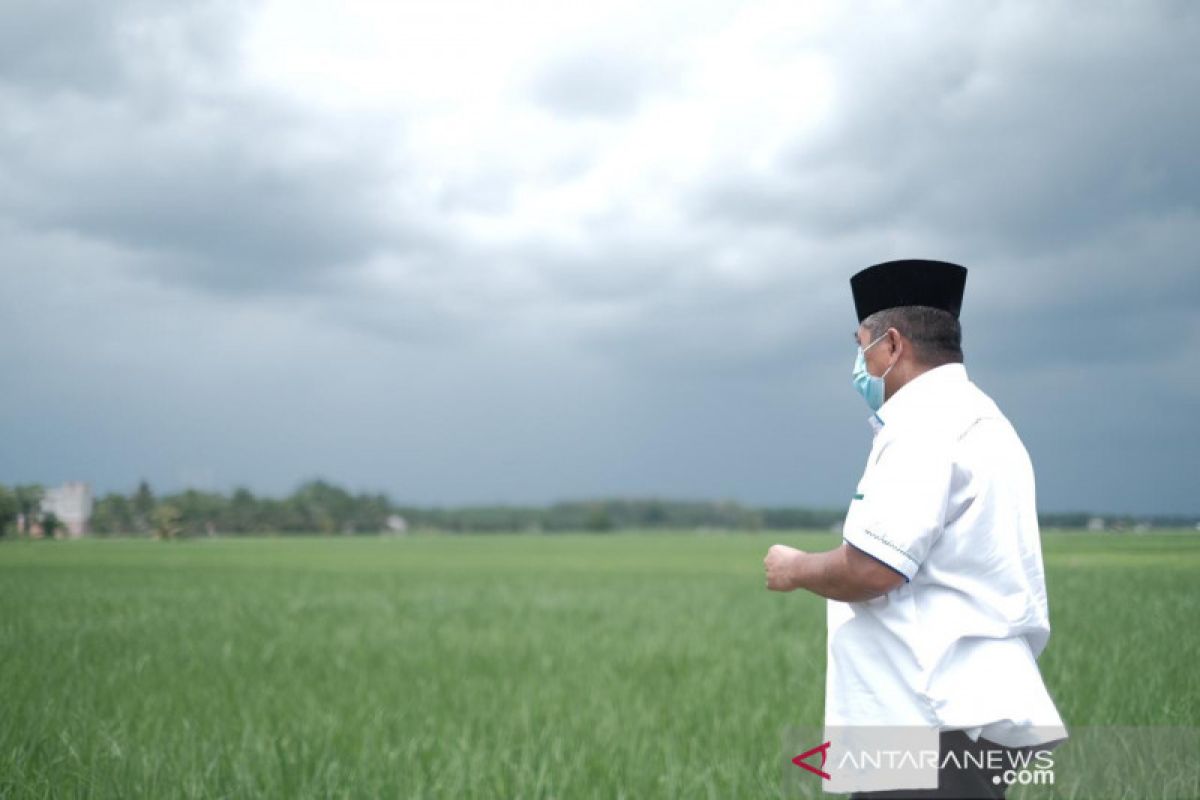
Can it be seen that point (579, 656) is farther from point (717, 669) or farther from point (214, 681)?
point (214, 681)

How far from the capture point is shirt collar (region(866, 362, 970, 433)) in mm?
2055

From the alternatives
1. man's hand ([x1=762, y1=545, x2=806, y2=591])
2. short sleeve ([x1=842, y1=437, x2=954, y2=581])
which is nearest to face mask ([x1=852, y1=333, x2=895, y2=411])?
short sleeve ([x1=842, y1=437, x2=954, y2=581])

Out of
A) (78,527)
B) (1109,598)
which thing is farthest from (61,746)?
(1109,598)

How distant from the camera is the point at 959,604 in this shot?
2064mm

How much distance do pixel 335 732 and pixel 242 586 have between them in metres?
13.1

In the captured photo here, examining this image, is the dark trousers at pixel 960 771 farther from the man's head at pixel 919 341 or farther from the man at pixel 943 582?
the man's head at pixel 919 341

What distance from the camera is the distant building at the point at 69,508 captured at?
201 inches

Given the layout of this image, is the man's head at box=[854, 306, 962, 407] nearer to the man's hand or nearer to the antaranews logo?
the man's hand

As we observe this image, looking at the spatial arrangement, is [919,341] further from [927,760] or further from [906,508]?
[927,760]

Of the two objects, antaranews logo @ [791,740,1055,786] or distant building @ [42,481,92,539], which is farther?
distant building @ [42,481,92,539]

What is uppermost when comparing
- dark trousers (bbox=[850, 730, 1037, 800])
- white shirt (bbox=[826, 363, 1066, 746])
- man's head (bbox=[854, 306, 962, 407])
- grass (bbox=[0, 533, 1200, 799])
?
man's head (bbox=[854, 306, 962, 407])

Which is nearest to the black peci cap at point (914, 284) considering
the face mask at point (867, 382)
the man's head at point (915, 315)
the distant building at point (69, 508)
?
the man's head at point (915, 315)

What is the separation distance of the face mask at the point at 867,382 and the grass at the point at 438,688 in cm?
169

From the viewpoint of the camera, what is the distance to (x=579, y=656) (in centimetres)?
938
